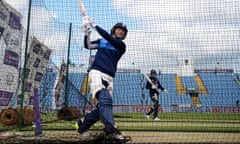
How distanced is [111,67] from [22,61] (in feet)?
12.2

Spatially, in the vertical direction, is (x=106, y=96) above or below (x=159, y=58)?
below

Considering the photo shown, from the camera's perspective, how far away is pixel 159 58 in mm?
6977

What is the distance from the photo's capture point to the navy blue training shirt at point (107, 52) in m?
4.81

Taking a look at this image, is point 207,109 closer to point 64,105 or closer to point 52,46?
point 64,105

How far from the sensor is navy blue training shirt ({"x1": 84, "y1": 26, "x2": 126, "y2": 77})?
4812 mm

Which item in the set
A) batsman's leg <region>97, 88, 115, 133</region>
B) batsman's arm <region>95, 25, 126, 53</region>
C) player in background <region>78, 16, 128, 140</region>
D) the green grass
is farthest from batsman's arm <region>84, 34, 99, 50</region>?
the green grass

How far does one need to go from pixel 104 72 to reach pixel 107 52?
34cm

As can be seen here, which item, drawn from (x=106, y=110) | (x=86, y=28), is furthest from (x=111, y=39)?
(x=106, y=110)

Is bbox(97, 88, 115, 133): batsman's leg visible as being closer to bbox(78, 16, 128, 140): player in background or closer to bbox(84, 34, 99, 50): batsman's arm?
bbox(78, 16, 128, 140): player in background

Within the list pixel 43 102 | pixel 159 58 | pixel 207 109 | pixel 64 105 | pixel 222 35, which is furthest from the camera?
pixel 207 109

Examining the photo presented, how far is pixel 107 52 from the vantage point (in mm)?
4977

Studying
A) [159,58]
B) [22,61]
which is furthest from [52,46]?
[159,58]

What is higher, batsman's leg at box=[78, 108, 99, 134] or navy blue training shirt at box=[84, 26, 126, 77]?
navy blue training shirt at box=[84, 26, 126, 77]

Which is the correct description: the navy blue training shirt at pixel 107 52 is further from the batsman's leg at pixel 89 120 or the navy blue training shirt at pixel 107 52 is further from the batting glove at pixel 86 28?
the batsman's leg at pixel 89 120
